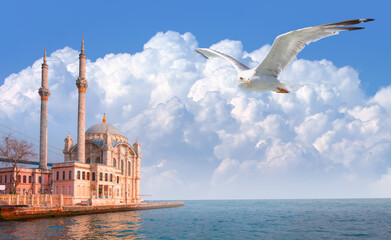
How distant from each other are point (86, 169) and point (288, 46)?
159 feet

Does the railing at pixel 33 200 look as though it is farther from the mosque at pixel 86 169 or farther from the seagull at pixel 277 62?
the seagull at pixel 277 62

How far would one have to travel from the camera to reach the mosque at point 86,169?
51656 millimetres

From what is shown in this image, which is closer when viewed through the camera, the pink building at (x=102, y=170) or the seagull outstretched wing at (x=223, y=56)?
the seagull outstretched wing at (x=223, y=56)

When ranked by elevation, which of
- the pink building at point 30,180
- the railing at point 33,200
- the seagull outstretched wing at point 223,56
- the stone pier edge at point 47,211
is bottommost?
the stone pier edge at point 47,211

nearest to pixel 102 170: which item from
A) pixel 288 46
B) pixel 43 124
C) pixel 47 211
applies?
pixel 43 124

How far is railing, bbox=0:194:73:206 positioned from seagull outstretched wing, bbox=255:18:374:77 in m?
37.2

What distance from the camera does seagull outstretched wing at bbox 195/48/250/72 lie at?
1029cm

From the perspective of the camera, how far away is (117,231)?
29.4m

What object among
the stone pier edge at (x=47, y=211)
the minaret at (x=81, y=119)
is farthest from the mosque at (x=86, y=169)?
the stone pier edge at (x=47, y=211)

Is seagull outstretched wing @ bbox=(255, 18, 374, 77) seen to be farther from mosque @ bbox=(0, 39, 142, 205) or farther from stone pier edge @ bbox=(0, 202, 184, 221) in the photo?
mosque @ bbox=(0, 39, 142, 205)

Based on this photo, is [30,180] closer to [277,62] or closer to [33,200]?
[33,200]

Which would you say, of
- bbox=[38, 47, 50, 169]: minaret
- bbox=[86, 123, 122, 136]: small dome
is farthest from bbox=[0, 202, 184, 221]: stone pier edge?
bbox=[86, 123, 122, 136]: small dome

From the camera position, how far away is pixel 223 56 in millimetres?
11945

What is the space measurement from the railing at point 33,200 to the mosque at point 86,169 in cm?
493
